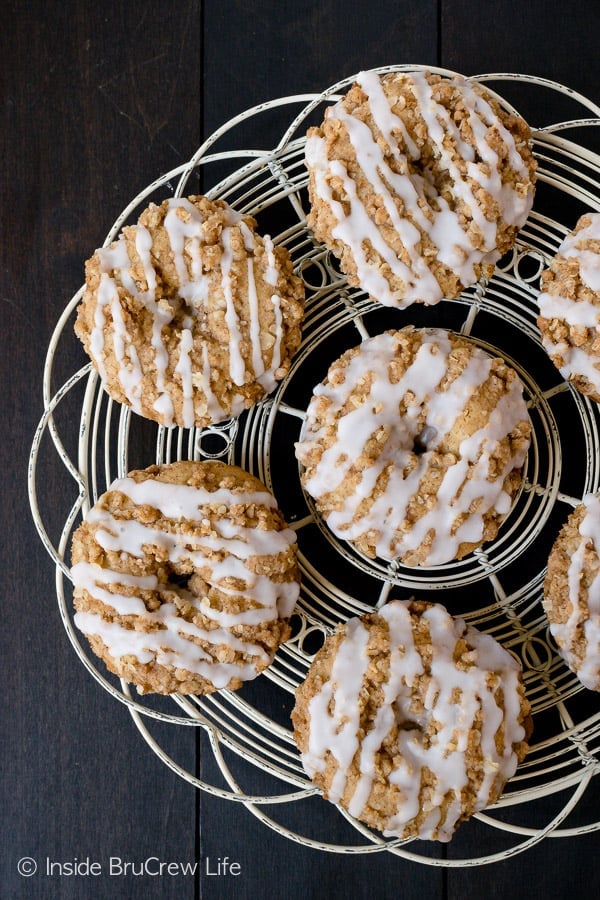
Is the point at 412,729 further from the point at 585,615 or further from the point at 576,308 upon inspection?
the point at 576,308

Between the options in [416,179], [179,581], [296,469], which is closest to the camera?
[416,179]

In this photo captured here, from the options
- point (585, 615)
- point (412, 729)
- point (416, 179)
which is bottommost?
point (412, 729)

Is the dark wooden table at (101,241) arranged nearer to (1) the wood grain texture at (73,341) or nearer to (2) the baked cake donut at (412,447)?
(1) the wood grain texture at (73,341)

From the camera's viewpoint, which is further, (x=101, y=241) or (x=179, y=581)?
(x=101, y=241)

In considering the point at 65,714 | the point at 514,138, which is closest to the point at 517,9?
the point at 514,138

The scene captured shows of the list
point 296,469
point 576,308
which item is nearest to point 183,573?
point 296,469

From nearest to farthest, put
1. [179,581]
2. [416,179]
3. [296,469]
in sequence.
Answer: [416,179] < [179,581] < [296,469]

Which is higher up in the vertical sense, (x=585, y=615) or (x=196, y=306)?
(x=196, y=306)
